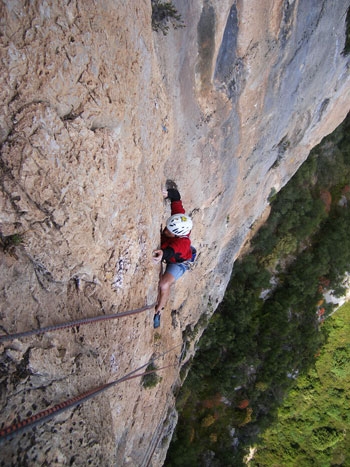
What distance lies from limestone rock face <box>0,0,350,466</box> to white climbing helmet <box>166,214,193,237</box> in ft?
0.71

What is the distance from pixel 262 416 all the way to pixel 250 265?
17.4 ft

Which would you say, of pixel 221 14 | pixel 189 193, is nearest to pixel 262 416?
pixel 189 193

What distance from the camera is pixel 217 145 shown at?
6.22 meters

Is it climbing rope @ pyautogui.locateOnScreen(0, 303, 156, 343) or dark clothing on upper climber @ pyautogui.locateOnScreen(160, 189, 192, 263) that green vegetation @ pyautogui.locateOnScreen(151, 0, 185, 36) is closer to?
dark clothing on upper climber @ pyautogui.locateOnScreen(160, 189, 192, 263)

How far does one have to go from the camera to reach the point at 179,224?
4.73m

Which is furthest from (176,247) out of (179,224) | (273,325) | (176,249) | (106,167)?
(273,325)

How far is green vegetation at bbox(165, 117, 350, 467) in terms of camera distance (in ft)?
35.4

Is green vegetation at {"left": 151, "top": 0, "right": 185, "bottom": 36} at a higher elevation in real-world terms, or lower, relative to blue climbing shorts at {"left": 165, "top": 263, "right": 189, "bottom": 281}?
higher

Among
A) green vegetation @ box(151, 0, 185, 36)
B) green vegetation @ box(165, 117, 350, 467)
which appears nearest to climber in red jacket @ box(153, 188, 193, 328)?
green vegetation @ box(151, 0, 185, 36)

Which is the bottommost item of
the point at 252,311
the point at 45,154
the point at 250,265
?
the point at 252,311

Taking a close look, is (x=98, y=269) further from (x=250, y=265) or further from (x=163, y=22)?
(x=250, y=265)

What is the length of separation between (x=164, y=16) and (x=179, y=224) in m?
2.65

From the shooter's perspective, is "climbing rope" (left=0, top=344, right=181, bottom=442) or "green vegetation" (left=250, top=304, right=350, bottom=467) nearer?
"climbing rope" (left=0, top=344, right=181, bottom=442)

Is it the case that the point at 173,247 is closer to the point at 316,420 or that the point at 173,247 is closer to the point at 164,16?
the point at 164,16
